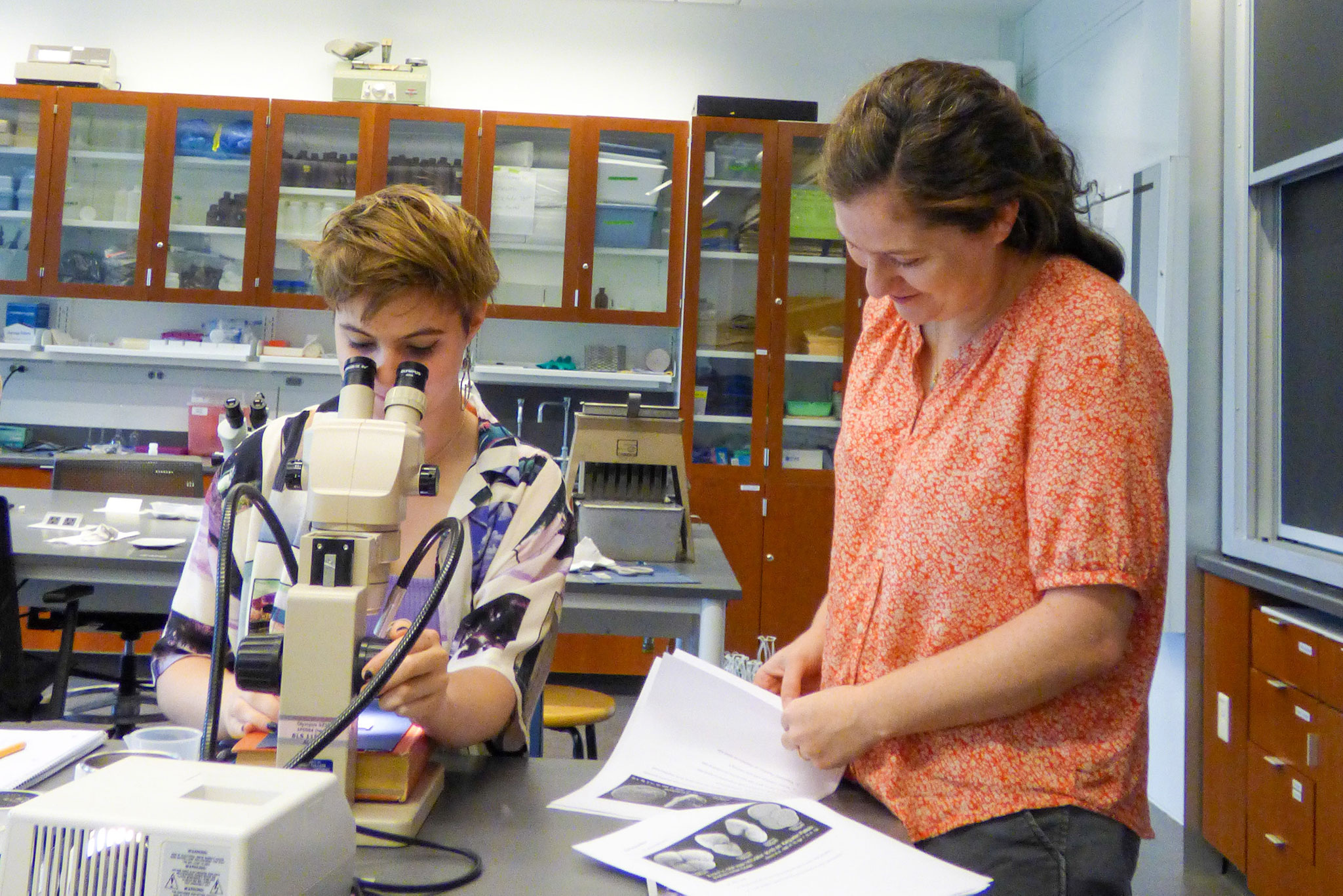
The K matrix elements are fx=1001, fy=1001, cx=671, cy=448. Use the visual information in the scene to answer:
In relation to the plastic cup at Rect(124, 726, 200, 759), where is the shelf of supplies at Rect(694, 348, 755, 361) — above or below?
above

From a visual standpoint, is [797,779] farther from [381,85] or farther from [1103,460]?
[381,85]

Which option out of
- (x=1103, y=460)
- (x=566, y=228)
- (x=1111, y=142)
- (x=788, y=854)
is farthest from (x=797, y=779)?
(x=566, y=228)

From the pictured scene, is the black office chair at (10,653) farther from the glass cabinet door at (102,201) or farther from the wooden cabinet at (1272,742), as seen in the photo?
the wooden cabinet at (1272,742)

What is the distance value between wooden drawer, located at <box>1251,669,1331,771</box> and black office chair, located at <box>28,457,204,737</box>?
2.71 m

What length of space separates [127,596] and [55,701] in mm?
294

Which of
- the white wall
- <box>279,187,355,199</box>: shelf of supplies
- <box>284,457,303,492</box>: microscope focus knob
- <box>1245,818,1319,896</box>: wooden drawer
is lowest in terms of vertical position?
<box>1245,818,1319,896</box>: wooden drawer

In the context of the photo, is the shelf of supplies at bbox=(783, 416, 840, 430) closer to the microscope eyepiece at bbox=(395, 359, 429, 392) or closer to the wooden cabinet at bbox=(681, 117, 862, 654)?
the wooden cabinet at bbox=(681, 117, 862, 654)

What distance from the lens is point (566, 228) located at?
431 cm

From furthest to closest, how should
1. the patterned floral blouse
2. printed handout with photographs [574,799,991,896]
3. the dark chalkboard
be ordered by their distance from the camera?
the dark chalkboard
the patterned floral blouse
printed handout with photographs [574,799,991,896]

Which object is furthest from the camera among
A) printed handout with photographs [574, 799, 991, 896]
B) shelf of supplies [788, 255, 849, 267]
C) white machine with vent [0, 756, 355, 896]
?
shelf of supplies [788, 255, 849, 267]

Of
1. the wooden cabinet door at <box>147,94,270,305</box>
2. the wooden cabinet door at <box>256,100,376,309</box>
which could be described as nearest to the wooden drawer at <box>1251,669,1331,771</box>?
the wooden cabinet door at <box>256,100,376,309</box>

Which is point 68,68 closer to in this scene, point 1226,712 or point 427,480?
point 427,480

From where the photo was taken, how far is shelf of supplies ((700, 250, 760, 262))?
429 cm

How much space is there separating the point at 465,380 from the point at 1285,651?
182cm
